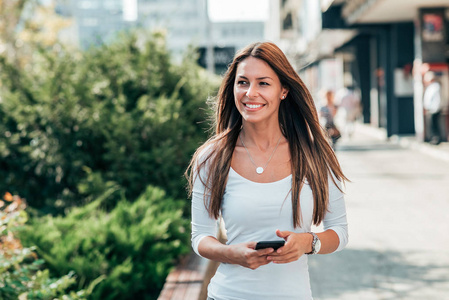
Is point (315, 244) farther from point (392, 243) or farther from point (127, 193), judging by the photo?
point (392, 243)

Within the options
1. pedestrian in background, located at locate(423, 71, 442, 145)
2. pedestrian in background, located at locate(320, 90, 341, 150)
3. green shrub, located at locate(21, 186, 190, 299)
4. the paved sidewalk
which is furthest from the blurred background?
pedestrian in background, located at locate(423, 71, 442, 145)

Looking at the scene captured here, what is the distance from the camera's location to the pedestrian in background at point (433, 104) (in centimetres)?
1862

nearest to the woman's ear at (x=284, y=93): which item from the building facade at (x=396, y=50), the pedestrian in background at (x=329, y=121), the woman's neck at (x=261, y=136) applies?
the woman's neck at (x=261, y=136)

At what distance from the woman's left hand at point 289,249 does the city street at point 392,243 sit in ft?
1.77

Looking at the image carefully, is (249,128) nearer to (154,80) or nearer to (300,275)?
(300,275)

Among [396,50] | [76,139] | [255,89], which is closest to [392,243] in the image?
[76,139]

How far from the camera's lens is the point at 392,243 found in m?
7.59

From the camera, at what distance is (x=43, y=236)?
5117 millimetres

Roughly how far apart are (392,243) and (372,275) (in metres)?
1.43

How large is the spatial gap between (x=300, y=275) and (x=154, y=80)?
627cm

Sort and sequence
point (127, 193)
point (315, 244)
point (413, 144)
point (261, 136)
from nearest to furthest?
point (315, 244) < point (261, 136) < point (127, 193) < point (413, 144)

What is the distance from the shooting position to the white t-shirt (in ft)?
8.09

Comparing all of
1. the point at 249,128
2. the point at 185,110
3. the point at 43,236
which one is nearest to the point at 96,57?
the point at 185,110

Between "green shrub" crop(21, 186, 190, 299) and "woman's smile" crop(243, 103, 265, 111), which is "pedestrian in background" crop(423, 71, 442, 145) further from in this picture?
"woman's smile" crop(243, 103, 265, 111)
